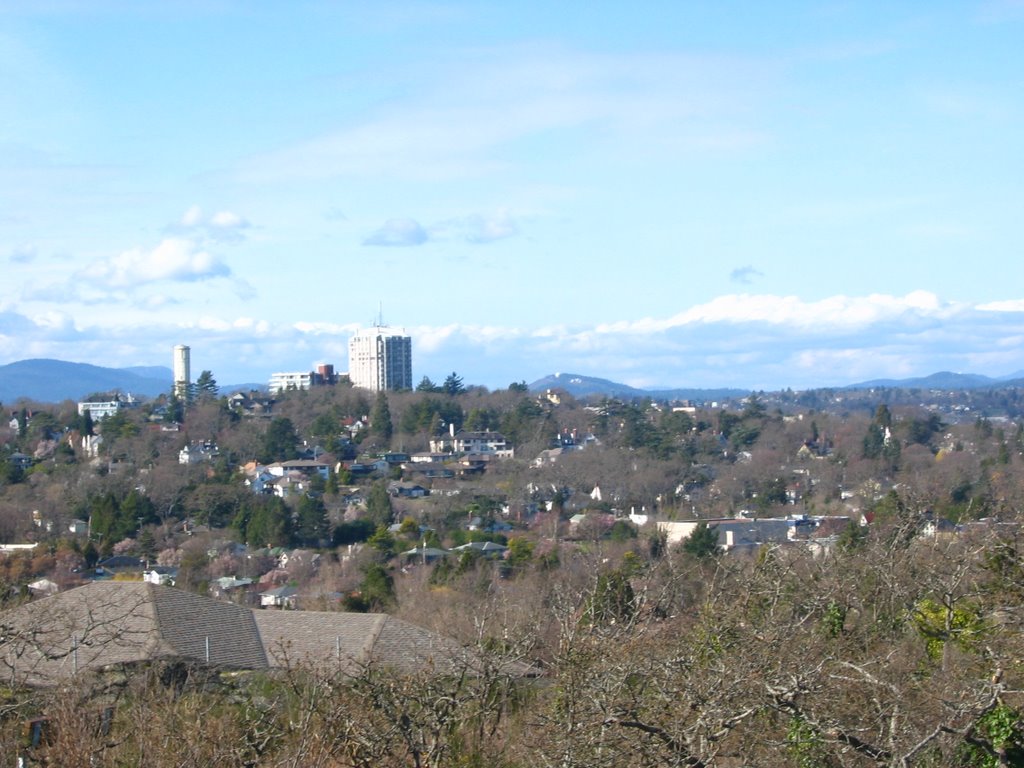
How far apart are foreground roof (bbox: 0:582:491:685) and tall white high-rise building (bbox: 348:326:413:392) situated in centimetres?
7208

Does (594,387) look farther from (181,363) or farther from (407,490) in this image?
(407,490)

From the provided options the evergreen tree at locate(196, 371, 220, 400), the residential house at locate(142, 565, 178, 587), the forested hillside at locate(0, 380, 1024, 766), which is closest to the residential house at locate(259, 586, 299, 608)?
the forested hillside at locate(0, 380, 1024, 766)

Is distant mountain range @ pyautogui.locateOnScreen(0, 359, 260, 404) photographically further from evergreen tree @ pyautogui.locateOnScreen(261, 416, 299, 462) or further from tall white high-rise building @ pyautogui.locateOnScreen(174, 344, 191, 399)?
evergreen tree @ pyautogui.locateOnScreen(261, 416, 299, 462)

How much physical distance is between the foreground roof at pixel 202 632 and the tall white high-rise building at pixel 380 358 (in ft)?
236

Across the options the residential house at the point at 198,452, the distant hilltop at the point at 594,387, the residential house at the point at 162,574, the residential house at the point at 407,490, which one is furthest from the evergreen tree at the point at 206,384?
the distant hilltop at the point at 594,387

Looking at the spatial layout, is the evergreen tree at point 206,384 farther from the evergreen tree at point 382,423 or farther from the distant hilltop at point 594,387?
the distant hilltop at point 594,387

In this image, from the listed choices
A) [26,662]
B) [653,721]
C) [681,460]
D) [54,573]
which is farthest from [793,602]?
[681,460]

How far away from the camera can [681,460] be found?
47.9 meters

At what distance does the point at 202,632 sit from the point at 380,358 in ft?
245

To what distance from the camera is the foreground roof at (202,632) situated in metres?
13.2

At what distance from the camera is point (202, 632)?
14.8m

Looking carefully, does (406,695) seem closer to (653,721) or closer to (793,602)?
(653,721)

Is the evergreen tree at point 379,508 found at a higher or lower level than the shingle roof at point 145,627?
lower

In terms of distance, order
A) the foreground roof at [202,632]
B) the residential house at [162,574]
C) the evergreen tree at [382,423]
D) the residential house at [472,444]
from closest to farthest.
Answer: the foreground roof at [202,632]
the residential house at [162,574]
the residential house at [472,444]
the evergreen tree at [382,423]
